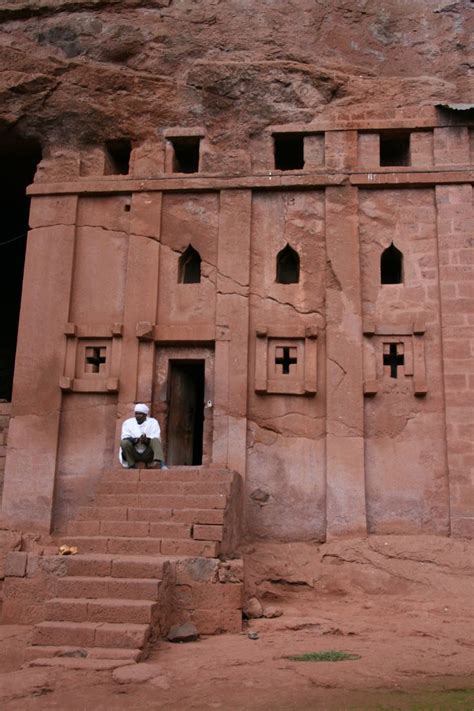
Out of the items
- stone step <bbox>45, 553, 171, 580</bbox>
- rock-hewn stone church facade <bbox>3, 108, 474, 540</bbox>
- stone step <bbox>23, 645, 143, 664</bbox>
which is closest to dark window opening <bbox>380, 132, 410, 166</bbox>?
rock-hewn stone church facade <bbox>3, 108, 474, 540</bbox>

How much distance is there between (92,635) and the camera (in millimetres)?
6523

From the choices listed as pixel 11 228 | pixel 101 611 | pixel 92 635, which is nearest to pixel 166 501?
pixel 101 611

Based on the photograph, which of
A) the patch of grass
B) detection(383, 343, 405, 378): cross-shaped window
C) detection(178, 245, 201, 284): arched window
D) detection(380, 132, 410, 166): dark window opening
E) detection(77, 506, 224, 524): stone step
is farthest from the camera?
detection(380, 132, 410, 166): dark window opening

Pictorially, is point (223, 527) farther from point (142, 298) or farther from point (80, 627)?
point (142, 298)

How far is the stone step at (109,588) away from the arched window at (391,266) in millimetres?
6024

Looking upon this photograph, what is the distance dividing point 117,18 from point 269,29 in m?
2.47

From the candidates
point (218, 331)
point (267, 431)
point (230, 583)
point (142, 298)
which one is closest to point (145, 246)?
point (142, 298)

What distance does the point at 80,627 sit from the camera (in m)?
6.61

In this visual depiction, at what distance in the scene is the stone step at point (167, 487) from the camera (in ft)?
29.0

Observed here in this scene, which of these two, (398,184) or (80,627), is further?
(398,184)

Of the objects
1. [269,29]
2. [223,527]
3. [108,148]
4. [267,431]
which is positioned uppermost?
[269,29]

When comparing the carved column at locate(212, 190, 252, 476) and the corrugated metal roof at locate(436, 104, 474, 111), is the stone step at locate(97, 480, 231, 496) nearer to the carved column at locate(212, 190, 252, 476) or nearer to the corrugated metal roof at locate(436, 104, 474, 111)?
the carved column at locate(212, 190, 252, 476)

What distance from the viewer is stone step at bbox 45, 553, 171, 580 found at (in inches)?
288

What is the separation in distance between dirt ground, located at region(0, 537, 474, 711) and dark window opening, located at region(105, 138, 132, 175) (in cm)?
630
